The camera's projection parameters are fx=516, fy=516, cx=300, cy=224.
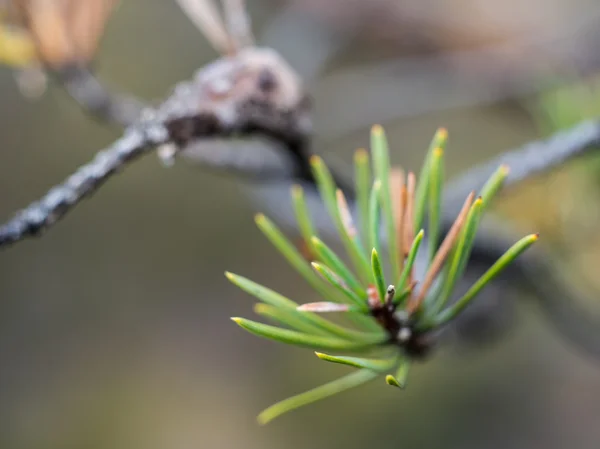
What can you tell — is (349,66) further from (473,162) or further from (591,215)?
(591,215)

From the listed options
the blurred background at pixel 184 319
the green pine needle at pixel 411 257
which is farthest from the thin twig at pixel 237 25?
the blurred background at pixel 184 319

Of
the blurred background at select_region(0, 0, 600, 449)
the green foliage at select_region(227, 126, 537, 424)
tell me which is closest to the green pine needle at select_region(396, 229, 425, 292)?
the green foliage at select_region(227, 126, 537, 424)

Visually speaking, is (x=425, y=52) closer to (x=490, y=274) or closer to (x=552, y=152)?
(x=552, y=152)

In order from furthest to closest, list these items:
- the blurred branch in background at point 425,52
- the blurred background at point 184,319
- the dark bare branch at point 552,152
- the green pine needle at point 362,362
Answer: the blurred background at point 184,319, the blurred branch in background at point 425,52, the dark bare branch at point 552,152, the green pine needle at point 362,362

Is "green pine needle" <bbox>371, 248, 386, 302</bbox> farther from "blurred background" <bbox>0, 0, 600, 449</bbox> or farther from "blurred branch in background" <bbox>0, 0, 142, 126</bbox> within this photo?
"blurred background" <bbox>0, 0, 600, 449</bbox>

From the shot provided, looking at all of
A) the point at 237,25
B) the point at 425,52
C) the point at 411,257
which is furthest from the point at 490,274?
the point at 425,52

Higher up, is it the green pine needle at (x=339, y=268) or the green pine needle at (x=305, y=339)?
the green pine needle at (x=339, y=268)

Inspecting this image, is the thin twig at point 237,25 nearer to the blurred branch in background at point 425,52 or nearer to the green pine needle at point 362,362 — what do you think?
the green pine needle at point 362,362
